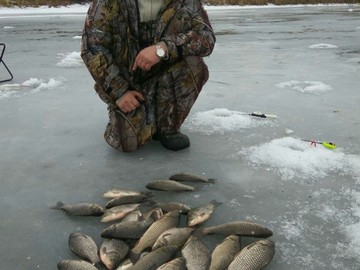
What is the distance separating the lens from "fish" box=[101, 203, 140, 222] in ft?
6.63

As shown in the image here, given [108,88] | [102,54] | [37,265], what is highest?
[102,54]

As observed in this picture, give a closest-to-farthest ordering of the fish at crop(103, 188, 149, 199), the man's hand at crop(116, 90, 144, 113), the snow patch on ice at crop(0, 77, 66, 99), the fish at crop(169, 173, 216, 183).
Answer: the fish at crop(103, 188, 149, 199) < the fish at crop(169, 173, 216, 183) < the man's hand at crop(116, 90, 144, 113) < the snow patch on ice at crop(0, 77, 66, 99)

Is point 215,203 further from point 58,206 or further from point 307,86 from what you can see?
point 307,86

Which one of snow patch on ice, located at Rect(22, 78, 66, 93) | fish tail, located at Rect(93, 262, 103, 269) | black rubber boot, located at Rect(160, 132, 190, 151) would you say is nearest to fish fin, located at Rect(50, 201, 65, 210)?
fish tail, located at Rect(93, 262, 103, 269)

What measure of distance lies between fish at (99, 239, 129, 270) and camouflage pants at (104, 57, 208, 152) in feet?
4.05

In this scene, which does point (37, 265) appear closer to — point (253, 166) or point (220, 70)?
point (253, 166)

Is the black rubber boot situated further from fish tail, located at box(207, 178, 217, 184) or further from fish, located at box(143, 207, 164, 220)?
fish, located at box(143, 207, 164, 220)

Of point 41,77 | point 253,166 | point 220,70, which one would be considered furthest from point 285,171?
point 41,77

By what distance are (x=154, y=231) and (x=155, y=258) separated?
0.67 feet

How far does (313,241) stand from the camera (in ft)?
5.98

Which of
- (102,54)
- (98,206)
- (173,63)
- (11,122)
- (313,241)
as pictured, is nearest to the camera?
(313,241)

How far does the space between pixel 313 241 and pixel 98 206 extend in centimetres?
107

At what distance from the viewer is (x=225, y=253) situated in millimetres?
1712

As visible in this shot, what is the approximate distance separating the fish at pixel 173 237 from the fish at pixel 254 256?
0.27m
